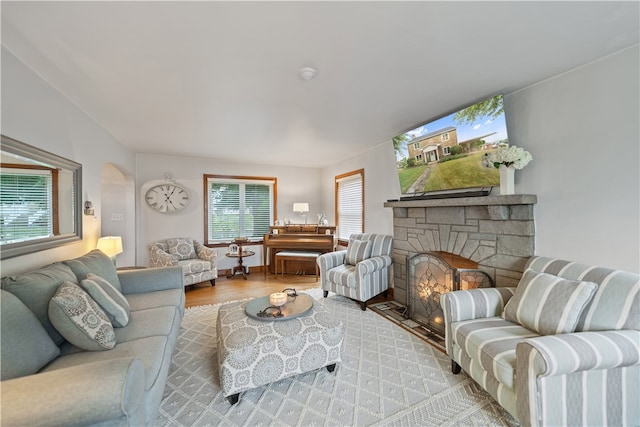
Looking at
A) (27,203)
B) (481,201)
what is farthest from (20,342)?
(481,201)

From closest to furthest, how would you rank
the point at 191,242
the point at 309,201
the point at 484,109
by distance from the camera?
the point at 484,109 → the point at 191,242 → the point at 309,201

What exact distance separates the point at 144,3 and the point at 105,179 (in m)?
4.81

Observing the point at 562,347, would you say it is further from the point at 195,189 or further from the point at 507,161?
the point at 195,189

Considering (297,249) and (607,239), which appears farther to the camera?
(297,249)

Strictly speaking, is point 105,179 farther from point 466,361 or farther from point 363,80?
point 466,361

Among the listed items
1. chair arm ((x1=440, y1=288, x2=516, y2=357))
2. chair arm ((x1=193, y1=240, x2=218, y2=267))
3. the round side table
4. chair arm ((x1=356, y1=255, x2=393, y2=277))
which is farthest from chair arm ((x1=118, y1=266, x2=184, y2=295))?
chair arm ((x1=440, y1=288, x2=516, y2=357))

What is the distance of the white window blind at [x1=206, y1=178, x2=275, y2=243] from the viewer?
5324mm

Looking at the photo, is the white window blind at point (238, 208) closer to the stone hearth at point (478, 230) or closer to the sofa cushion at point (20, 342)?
the stone hearth at point (478, 230)

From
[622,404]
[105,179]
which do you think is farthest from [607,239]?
[105,179]

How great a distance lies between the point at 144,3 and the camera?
131cm

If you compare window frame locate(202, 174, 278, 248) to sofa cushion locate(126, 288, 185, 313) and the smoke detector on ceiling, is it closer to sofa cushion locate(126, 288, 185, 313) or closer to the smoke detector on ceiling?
sofa cushion locate(126, 288, 185, 313)

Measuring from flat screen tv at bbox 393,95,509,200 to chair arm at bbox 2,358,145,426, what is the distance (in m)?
2.93

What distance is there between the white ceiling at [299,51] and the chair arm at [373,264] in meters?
1.81

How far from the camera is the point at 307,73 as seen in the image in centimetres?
194
